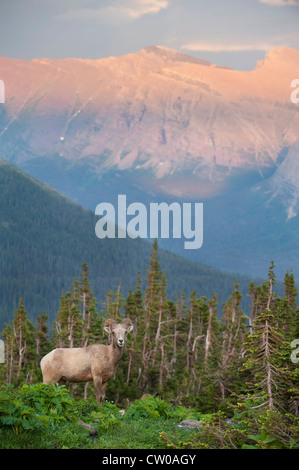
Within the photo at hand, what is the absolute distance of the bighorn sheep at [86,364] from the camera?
72.3 feet

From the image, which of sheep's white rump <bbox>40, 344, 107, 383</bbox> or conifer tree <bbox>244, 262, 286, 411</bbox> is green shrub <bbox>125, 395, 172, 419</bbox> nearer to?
sheep's white rump <bbox>40, 344, 107, 383</bbox>

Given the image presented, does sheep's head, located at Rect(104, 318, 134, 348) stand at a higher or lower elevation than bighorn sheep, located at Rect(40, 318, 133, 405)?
higher

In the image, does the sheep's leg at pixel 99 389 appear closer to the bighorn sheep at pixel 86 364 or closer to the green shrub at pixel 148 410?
the bighorn sheep at pixel 86 364

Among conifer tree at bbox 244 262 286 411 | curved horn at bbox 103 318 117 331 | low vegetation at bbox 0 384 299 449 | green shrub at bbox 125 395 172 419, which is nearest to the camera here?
low vegetation at bbox 0 384 299 449

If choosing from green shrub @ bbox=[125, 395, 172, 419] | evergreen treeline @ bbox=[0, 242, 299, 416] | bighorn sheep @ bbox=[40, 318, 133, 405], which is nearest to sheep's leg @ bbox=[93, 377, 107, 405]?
bighorn sheep @ bbox=[40, 318, 133, 405]

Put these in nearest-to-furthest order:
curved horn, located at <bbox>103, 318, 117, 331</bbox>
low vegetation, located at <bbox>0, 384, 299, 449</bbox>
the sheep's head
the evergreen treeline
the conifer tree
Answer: low vegetation, located at <bbox>0, 384, 299, 449</bbox>, the conifer tree, the sheep's head, curved horn, located at <bbox>103, 318, 117, 331</bbox>, the evergreen treeline

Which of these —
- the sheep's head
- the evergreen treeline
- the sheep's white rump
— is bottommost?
the evergreen treeline

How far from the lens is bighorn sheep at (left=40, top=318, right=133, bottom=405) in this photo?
A: 2203cm

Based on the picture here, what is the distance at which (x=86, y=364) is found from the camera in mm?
22125

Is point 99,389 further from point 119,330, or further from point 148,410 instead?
point 148,410

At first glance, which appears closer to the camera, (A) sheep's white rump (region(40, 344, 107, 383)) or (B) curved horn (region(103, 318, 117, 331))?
(A) sheep's white rump (region(40, 344, 107, 383))

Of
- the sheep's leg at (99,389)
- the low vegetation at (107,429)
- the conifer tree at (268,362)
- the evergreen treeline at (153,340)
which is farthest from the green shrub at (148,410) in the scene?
the evergreen treeline at (153,340)
